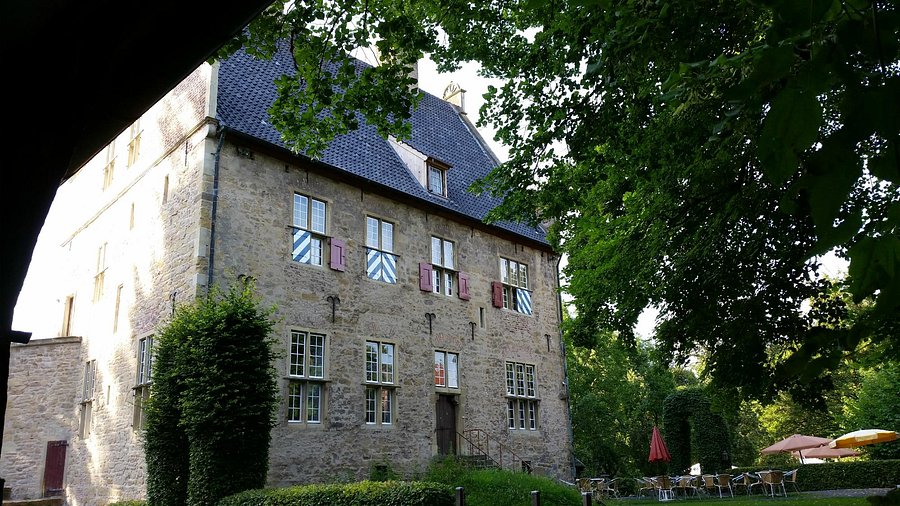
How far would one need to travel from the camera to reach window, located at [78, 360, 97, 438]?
17.0 meters

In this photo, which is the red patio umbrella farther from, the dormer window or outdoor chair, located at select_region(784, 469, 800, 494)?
the dormer window

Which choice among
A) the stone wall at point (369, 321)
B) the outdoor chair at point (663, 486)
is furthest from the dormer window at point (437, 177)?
the outdoor chair at point (663, 486)

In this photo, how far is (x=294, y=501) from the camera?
10.1 meters

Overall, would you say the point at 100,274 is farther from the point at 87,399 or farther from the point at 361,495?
the point at 361,495

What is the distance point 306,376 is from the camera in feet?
48.1

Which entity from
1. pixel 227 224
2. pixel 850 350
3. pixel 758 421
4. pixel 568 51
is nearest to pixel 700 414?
pixel 758 421

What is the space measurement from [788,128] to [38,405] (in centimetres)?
2108

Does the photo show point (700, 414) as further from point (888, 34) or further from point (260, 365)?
point (888, 34)

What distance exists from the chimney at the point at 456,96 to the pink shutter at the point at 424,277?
1015 cm

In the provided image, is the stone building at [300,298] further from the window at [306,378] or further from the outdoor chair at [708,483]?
the outdoor chair at [708,483]

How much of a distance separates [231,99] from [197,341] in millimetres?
6232

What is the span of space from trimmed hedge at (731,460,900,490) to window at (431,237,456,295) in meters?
13.2

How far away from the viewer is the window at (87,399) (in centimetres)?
1705

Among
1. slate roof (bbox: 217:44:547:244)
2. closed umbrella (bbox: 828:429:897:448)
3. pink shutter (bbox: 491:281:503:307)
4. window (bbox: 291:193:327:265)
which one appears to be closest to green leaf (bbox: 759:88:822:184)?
slate roof (bbox: 217:44:547:244)
